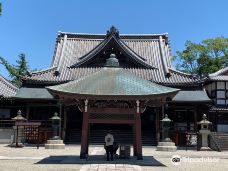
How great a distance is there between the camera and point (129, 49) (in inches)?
1522

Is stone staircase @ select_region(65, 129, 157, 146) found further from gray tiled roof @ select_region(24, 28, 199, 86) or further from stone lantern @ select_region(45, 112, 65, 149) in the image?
gray tiled roof @ select_region(24, 28, 199, 86)

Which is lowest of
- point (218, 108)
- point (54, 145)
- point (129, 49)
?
point (54, 145)

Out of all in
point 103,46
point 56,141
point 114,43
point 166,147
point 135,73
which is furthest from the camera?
point 114,43

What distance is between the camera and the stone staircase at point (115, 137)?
32406mm

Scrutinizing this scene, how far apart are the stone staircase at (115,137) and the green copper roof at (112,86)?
12.8 meters

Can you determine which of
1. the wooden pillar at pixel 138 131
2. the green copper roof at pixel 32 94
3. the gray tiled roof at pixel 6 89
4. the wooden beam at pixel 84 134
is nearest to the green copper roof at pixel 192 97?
Answer: the green copper roof at pixel 32 94

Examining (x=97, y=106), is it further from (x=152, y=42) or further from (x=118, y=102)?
(x=152, y=42)

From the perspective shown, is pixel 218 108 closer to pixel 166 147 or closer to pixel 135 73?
pixel 135 73

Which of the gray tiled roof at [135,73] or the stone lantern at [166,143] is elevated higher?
the gray tiled roof at [135,73]

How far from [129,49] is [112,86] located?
20.4 m

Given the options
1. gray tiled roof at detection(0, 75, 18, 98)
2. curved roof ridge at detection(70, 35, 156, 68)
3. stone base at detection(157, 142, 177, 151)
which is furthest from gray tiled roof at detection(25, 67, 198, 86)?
stone base at detection(157, 142, 177, 151)

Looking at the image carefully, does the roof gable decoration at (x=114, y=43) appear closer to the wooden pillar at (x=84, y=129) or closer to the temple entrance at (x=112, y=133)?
the temple entrance at (x=112, y=133)

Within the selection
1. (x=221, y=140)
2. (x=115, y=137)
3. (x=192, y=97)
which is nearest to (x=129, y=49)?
(x=192, y=97)

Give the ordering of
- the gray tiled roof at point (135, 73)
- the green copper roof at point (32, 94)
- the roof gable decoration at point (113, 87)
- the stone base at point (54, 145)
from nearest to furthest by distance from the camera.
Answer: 1. the roof gable decoration at point (113, 87)
2. the stone base at point (54, 145)
3. the green copper roof at point (32, 94)
4. the gray tiled roof at point (135, 73)
